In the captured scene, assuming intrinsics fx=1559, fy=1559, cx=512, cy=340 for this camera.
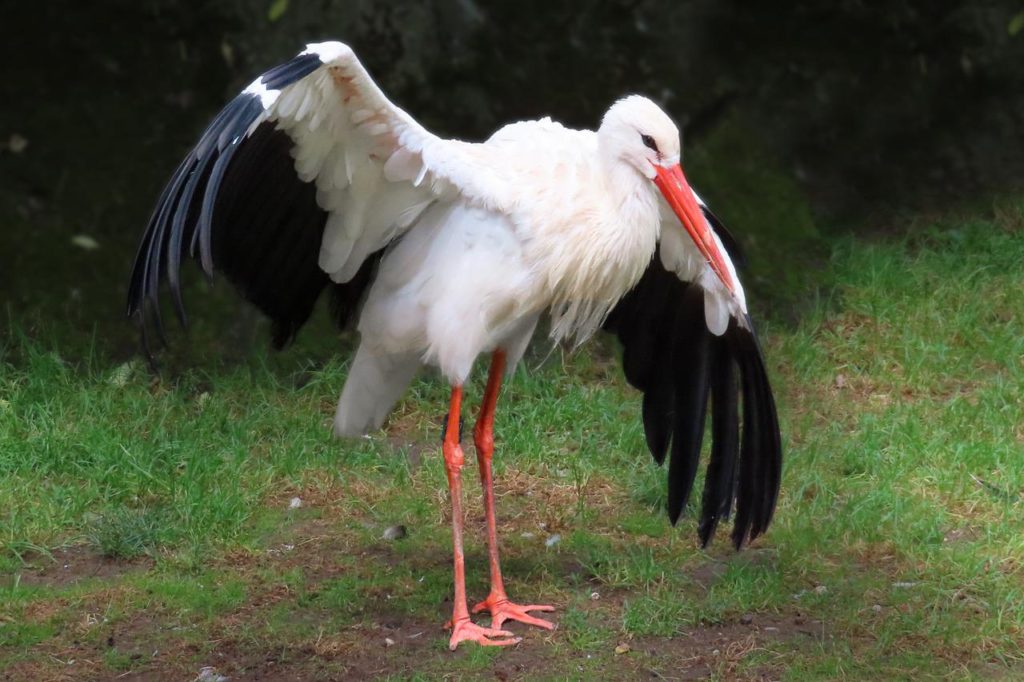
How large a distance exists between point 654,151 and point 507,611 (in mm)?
1416

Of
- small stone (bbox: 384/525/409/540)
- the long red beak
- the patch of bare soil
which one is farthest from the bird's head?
the patch of bare soil

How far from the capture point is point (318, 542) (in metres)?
5.16

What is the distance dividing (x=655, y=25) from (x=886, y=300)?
7.10ft

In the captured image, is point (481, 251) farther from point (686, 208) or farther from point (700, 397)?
point (700, 397)

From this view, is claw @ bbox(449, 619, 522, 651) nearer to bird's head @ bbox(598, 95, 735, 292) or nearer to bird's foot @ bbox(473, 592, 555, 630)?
bird's foot @ bbox(473, 592, 555, 630)

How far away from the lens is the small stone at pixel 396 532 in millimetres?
5184

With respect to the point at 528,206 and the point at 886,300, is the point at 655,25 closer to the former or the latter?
the point at 886,300

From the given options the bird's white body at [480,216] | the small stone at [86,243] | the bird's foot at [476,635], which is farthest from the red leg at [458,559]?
the small stone at [86,243]

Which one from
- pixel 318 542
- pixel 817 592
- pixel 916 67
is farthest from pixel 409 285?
pixel 916 67

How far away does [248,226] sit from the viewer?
4.51 m

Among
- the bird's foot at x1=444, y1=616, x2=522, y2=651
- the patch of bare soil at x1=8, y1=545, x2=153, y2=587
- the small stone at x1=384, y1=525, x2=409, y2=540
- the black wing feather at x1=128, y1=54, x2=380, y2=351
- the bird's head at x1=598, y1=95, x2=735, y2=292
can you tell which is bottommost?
the patch of bare soil at x1=8, y1=545, x2=153, y2=587

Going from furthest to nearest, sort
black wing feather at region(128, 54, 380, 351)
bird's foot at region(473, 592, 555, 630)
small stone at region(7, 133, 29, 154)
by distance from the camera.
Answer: small stone at region(7, 133, 29, 154), bird's foot at region(473, 592, 555, 630), black wing feather at region(128, 54, 380, 351)

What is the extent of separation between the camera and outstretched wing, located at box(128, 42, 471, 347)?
3.89 meters

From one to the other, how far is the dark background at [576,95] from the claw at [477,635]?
2.64 m
